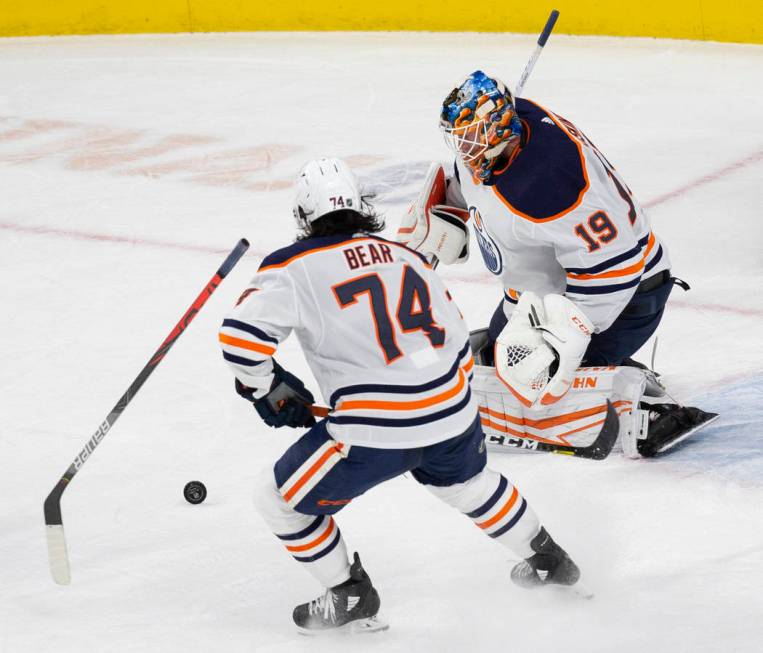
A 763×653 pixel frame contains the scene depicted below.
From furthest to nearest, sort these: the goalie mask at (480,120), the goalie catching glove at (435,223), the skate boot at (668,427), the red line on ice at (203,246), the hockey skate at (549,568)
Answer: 1. the red line on ice at (203,246)
2. the goalie catching glove at (435,223)
3. the skate boot at (668,427)
4. the goalie mask at (480,120)
5. the hockey skate at (549,568)

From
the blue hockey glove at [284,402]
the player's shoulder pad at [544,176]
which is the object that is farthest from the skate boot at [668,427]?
the blue hockey glove at [284,402]

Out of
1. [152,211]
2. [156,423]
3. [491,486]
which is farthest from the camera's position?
[152,211]

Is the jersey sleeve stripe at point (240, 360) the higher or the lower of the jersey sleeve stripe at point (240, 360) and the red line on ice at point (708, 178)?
the higher

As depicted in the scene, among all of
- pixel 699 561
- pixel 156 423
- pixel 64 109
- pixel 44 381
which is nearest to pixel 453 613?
pixel 699 561

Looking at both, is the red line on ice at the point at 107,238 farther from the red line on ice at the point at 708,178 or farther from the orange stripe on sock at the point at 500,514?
the orange stripe on sock at the point at 500,514

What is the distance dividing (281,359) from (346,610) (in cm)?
148

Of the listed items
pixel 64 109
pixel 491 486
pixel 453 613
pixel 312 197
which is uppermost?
pixel 312 197

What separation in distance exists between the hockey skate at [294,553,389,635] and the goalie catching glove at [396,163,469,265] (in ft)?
3.55

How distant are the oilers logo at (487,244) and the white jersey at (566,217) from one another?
0.05 feet

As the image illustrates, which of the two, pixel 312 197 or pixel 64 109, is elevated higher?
pixel 312 197

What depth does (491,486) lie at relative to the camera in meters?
2.26

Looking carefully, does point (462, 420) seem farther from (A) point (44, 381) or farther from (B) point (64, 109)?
(B) point (64, 109)

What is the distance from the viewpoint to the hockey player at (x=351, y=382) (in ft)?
6.84

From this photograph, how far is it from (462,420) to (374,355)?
0.21 m
